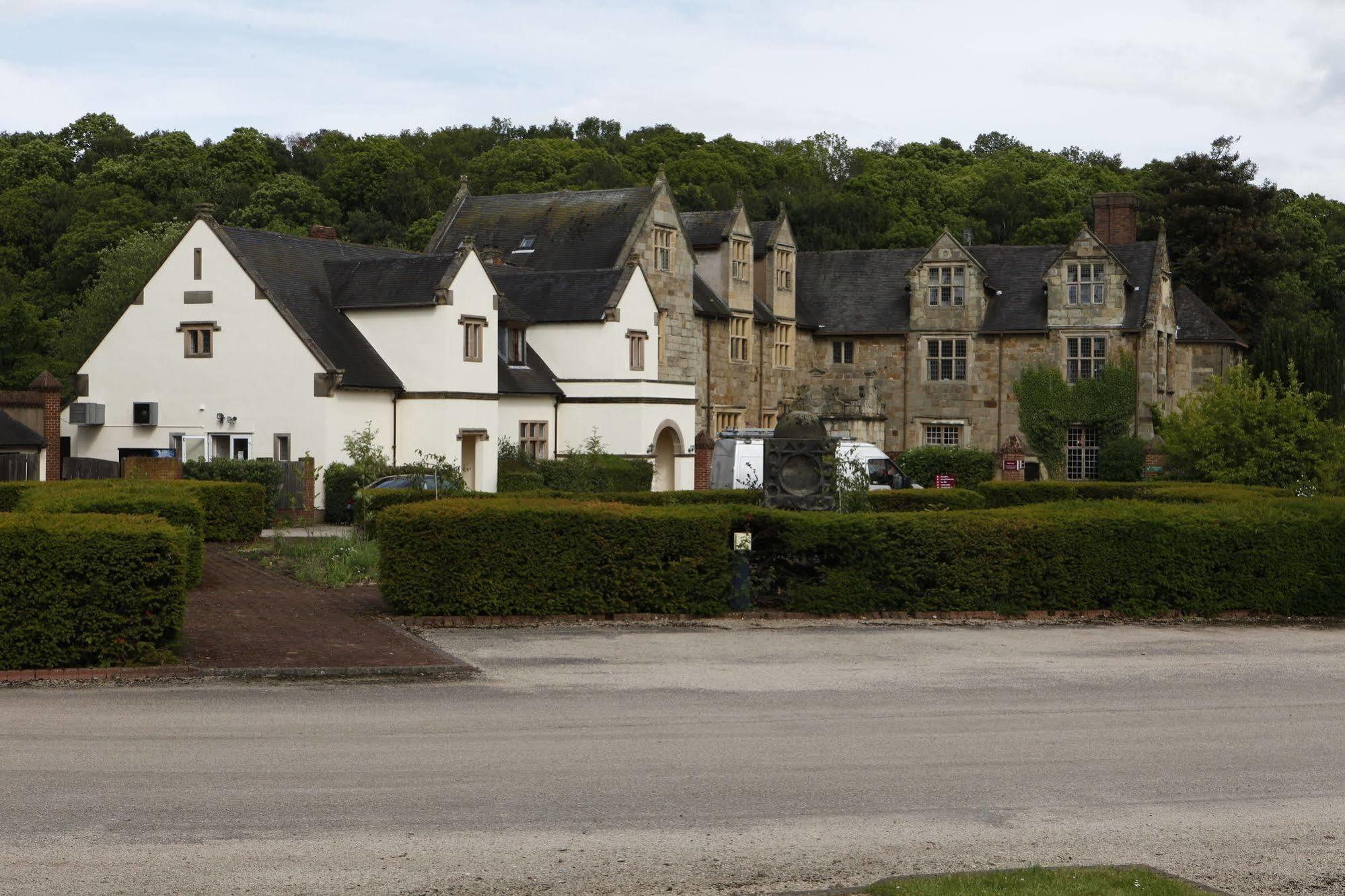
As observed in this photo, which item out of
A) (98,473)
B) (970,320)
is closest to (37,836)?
(98,473)

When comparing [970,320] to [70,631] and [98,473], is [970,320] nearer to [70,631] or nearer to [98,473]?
[98,473]

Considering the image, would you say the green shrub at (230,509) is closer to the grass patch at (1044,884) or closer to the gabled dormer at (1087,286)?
the grass patch at (1044,884)

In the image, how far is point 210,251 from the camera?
3950 cm

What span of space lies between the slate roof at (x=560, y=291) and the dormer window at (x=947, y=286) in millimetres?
14145

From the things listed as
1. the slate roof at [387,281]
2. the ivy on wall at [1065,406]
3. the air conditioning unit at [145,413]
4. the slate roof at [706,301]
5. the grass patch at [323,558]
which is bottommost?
the grass patch at [323,558]

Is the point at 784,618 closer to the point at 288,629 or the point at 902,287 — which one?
the point at 288,629

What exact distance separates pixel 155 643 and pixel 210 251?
84.6ft

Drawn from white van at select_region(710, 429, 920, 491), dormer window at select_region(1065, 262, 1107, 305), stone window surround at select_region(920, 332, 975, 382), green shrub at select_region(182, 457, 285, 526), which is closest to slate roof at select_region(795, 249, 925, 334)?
stone window surround at select_region(920, 332, 975, 382)

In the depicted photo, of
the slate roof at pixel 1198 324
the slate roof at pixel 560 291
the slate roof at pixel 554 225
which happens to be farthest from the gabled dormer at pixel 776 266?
the slate roof at pixel 1198 324

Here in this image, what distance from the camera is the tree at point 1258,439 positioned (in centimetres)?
3891

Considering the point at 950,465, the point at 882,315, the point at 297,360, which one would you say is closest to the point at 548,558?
the point at 297,360

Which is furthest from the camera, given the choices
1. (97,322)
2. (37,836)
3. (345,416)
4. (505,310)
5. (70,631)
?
(97,322)

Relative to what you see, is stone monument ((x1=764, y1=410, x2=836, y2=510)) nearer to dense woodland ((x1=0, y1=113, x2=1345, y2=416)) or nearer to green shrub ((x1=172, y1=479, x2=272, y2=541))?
green shrub ((x1=172, y1=479, x2=272, y2=541))

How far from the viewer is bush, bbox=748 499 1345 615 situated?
68.5 ft
